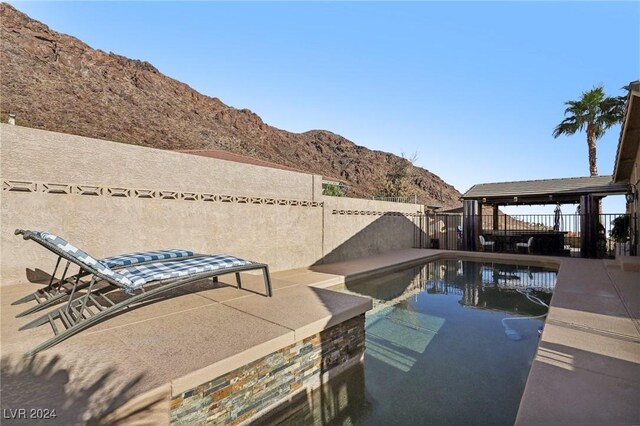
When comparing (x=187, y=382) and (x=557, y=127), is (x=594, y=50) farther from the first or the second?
(x=187, y=382)

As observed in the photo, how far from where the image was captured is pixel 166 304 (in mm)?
3971

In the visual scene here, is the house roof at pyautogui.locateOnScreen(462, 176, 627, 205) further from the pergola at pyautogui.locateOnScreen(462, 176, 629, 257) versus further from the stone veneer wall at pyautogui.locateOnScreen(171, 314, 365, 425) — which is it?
the stone veneer wall at pyautogui.locateOnScreen(171, 314, 365, 425)

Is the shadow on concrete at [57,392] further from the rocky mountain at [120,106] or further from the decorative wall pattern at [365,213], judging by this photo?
the rocky mountain at [120,106]

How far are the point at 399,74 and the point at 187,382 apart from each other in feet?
55.0

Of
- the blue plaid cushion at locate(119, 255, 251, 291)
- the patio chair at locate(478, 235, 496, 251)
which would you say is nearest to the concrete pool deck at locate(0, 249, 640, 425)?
the blue plaid cushion at locate(119, 255, 251, 291)

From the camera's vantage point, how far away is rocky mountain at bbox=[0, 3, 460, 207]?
24.8 meters

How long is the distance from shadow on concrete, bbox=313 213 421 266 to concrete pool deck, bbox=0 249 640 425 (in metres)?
5.98

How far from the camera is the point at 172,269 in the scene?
353cm

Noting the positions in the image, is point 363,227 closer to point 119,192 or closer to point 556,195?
point 119,192

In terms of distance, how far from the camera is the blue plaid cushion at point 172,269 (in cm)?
315

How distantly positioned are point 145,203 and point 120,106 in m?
32.5

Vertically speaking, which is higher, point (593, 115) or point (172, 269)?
point (593, 115)

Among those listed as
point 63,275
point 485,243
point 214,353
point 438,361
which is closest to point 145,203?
point 63,275

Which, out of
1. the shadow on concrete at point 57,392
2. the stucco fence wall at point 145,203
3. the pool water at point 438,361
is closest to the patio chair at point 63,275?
the shadow on concrete at point 57,392
